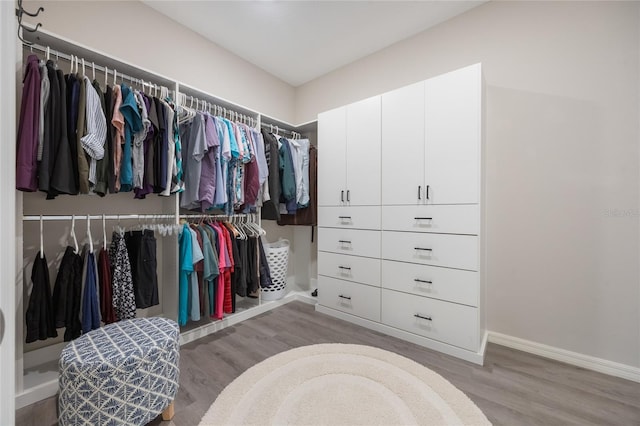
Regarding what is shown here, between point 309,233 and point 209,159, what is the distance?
5.19ft

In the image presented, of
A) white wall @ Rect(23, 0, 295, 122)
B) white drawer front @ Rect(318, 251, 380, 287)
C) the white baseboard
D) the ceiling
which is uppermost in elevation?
the ceiling

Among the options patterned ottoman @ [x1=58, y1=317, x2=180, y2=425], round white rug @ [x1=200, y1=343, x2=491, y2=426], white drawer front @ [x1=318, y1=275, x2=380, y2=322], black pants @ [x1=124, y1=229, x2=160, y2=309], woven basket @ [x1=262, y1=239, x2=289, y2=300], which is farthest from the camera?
woven basket @ [x1=262, y1=239, x2=289, y2=300]

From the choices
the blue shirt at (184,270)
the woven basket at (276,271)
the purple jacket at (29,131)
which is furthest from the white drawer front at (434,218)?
the purple jacket at (29,131)

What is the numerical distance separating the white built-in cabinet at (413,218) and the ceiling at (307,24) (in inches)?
29.0

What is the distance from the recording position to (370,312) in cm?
227

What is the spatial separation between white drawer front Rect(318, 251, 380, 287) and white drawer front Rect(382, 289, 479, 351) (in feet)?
0.60

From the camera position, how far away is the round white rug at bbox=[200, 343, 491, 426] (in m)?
1.24

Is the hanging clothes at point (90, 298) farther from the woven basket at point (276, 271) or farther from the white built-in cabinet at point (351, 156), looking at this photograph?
the white built-in cabinet at point (351, 156)

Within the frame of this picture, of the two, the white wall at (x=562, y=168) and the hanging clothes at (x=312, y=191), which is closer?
the white wall at (x=562, y=168)

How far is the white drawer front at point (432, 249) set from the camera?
5.85 ft

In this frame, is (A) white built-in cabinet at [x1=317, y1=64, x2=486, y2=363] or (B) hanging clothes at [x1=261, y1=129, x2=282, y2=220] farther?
(B) hanging clothes at [x1=261, y1=129, x2=282, y2=220]

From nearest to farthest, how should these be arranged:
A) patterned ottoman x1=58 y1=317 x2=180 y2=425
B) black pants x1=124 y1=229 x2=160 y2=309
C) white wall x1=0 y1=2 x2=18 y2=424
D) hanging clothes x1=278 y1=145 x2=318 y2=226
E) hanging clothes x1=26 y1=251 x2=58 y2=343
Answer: white wall x1=0 y1=2 x2=18 y2=424 → patterned ottoman x1=58 y1=317 x2=180 y2=425 → hanging clothes x1=26 y1=251 x2=58 y2=343 → black pants x1=124 y1=229 x2=160 y2=309 → hanging clothes x1=278 y1=145 x2=318 y2=226

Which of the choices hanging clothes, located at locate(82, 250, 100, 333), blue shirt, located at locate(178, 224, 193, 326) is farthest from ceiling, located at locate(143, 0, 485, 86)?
hanging clothes, located at locate(82, 250, 100, 333)

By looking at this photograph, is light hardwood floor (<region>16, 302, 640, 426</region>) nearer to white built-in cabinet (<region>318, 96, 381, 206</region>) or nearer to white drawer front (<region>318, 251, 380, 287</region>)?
white drawer front (<region>318, 251, 380, 287</region>)
